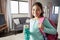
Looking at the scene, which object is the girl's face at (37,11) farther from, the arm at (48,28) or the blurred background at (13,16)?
the blurred background at (13,16)

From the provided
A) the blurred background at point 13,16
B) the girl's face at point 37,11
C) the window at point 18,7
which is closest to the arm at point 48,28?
the girl's face at point 37,11

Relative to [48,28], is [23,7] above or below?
above

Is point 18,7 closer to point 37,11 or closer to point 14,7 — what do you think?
point 14,7

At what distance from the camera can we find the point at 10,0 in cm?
528

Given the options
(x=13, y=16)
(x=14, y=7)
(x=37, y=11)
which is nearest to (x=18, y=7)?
(x=14, y=7)

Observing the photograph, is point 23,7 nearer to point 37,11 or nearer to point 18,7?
point 18,7

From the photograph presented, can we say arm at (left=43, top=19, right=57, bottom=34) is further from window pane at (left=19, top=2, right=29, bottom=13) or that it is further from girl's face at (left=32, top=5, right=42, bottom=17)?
window pane at (left=19, top=2, right=29, bottom=13)

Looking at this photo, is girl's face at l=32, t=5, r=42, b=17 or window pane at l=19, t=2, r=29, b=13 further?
window pane at l=19, t=2, r=29, b=13

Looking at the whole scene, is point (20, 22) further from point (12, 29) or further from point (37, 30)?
point (37, 30)

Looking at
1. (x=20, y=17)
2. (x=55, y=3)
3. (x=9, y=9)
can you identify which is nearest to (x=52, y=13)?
(x=55, y=3)

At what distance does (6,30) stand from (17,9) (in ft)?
3.79

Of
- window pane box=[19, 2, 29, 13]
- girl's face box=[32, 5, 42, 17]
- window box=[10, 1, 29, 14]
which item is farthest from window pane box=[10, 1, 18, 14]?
girl's face box=[32, 5, 42, 17]

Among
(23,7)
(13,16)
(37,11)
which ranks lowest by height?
(13,16)

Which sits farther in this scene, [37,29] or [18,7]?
[18,7]
